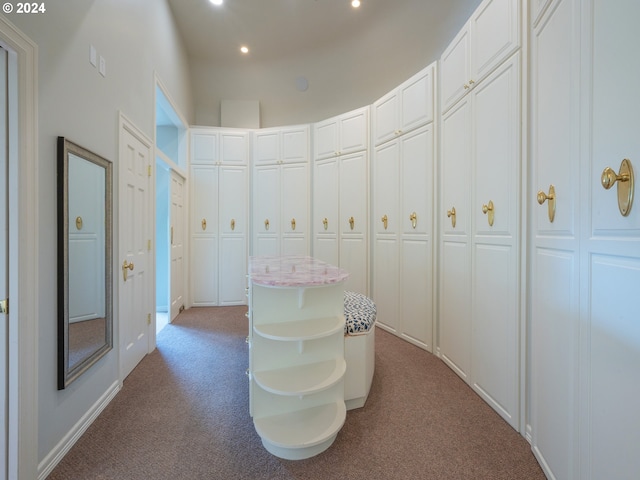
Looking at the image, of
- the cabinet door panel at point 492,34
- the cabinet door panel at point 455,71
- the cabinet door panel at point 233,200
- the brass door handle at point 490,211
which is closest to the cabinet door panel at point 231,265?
the cabinet door panel at point 233,200

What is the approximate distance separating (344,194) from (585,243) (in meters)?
2.86

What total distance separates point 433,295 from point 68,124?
2.98m

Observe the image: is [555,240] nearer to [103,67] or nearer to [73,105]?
[73,105]

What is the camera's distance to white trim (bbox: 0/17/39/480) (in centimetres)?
119

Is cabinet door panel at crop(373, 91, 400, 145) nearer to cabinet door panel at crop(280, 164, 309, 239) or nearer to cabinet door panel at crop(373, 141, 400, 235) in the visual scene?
cabinet door panel at crop(373, 141, 400, 235)

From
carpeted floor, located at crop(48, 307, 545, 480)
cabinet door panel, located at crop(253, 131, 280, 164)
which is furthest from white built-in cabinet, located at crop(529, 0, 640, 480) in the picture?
cabinet door panel, located at crop(253, 131, 280, 164)

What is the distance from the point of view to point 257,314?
1.56m

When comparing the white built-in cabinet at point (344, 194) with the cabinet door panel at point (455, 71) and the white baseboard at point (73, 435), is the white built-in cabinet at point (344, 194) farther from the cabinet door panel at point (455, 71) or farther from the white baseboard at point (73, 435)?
the white baseboard at point (73, 435)

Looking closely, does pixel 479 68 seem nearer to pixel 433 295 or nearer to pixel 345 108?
pixel 433 295

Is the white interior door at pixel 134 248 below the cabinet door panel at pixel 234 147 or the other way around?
below

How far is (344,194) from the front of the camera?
148 inches

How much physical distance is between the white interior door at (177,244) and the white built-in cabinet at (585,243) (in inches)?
154

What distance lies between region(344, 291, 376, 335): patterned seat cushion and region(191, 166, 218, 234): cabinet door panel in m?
2.97

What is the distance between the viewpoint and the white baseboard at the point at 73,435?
52.0 inches
